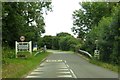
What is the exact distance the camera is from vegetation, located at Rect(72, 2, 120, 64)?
37.3 m

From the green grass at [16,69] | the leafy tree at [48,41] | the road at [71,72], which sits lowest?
the road at [71,72]

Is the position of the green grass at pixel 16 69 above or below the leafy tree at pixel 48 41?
below

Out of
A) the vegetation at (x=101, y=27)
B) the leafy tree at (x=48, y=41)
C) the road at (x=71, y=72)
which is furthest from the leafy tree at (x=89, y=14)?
the leafy tree at (x=48, y=41)

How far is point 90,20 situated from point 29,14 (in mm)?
15289

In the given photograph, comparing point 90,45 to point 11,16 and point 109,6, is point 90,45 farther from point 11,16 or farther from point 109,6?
point 11,16

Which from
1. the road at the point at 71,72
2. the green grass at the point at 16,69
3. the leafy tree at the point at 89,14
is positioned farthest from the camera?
the leafy tree at the point at 89,14

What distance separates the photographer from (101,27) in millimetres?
43312

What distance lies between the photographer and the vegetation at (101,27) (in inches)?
1468

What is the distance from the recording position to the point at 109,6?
63.5 m

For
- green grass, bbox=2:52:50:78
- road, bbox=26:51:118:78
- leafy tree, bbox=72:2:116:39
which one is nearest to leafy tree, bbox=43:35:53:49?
leafy tree, bbox=72:2:116:39

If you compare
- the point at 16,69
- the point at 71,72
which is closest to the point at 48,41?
the point at 16,69

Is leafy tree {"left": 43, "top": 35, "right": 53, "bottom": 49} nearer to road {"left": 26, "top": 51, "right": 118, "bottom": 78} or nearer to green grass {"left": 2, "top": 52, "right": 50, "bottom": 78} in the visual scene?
road {"left": 26, "top": 51, "right": 118, "bottom": 78}

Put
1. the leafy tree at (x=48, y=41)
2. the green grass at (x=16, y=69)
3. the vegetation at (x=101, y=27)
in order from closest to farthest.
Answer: the green grass at (x=16, y=69) < the vegetation at (x=101, y=27) < the leafy tree at (x=48, y=41)

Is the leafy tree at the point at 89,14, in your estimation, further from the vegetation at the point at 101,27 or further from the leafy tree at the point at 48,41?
the leafy tree at the point at 48,41
